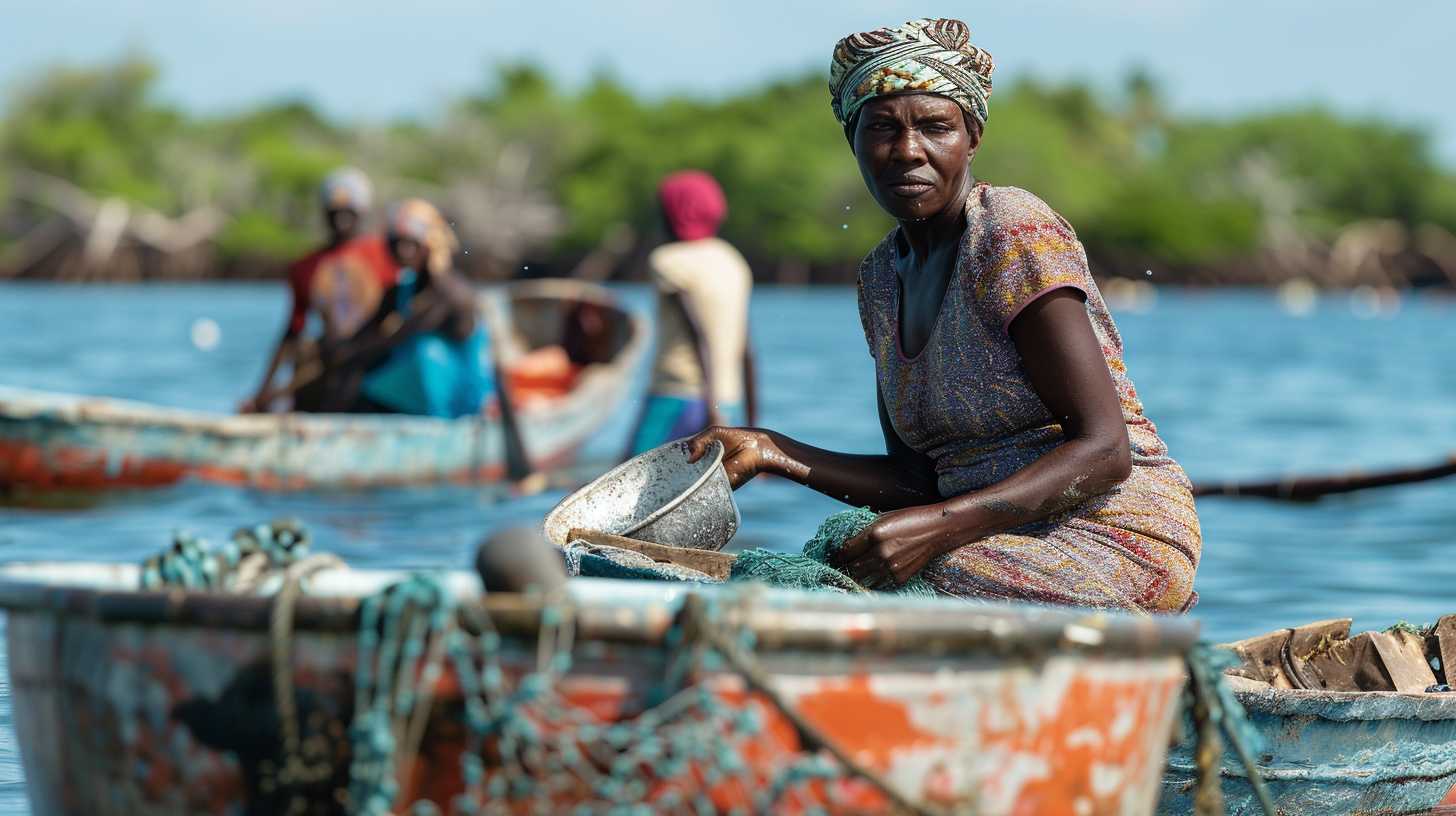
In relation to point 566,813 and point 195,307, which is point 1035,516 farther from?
point 195,307

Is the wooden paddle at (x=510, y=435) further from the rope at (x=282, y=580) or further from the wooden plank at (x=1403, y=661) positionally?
the rope at (x=282, y=580)

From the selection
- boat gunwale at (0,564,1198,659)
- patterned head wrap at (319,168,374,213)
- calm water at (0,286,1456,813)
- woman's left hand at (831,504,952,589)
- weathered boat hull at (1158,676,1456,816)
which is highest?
patterned head wrap at (319,168,374,213)

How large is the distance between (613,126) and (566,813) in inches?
3440

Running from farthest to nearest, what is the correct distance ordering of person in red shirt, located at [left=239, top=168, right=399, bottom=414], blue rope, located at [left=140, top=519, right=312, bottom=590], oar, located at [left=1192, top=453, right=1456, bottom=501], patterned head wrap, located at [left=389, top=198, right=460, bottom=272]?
person in red shirt, located at [left=239, top=168, right=399, bottom=414] < patterned head wrap, located at [left=389, top=198, right=460, bottom=272] < oar, located at [left=1192, top=453, right=1456, bottom=501] < blue rope, located at [left=140, top=519, right=312, bottom=590]

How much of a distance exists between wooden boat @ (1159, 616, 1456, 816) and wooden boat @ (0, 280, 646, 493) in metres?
6.58

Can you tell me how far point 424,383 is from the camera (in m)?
10.2

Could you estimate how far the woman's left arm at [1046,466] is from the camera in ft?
10.3

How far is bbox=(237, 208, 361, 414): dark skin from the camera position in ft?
33.2

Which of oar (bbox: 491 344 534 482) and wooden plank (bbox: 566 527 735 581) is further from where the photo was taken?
oar (bbox: 491 344 534 482)

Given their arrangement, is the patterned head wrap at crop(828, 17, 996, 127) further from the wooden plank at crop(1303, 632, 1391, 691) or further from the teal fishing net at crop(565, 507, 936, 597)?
the wooden plank at crop(1303, 632, 1391, 691)

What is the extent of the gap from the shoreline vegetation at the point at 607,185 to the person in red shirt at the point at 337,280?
59.6 m

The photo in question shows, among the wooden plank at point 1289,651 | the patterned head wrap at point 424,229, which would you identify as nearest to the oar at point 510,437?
the patterned head wrap at point 424,229

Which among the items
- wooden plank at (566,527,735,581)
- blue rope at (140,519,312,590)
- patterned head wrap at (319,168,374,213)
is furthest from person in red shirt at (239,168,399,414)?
blue rope at (140,519,312,590)

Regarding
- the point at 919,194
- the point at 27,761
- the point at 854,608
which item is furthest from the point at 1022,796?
the point at 27,761
